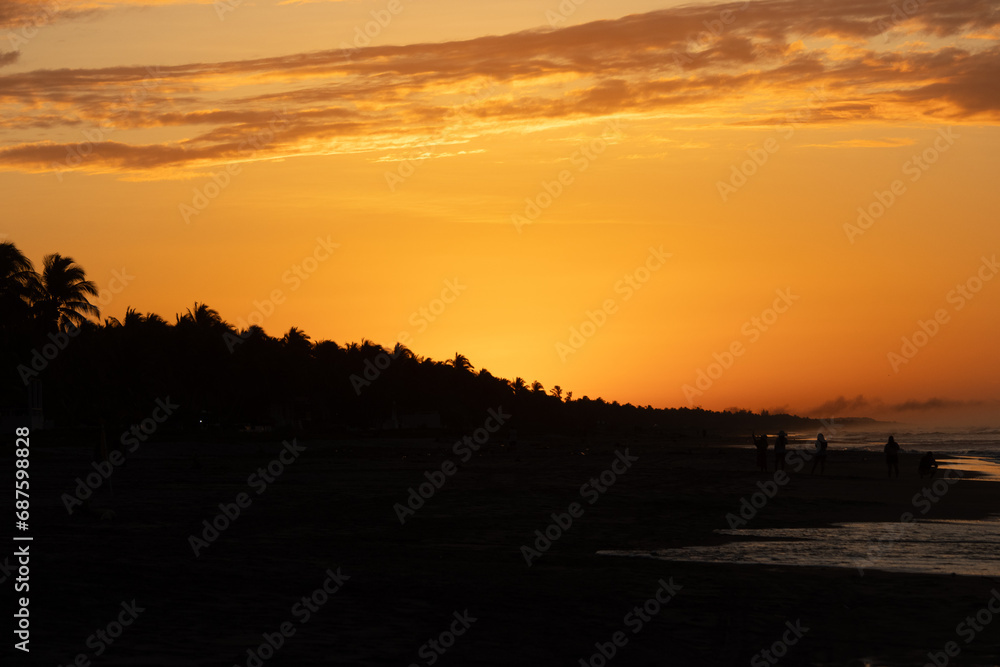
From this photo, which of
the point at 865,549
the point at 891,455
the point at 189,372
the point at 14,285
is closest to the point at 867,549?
the point at 865,549

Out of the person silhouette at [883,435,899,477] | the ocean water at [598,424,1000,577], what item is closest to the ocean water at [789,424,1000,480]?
the person silhouette at [883,435,899,477]

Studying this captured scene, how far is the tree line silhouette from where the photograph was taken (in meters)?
64.8

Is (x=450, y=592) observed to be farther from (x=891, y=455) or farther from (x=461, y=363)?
(x=461, y=363)

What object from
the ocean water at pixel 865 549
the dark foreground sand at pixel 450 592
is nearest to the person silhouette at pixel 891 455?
the dark foreground sand at pixel 450 592

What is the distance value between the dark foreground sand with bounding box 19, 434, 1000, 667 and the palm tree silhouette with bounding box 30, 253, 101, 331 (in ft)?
164

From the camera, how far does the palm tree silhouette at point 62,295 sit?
6925 cm

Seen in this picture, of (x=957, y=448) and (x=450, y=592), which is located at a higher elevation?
(x=957, y=448)

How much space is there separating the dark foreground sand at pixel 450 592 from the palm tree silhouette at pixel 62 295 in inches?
1963

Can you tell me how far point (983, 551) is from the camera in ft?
56.3

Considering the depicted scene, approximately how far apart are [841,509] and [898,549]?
27.0 ft

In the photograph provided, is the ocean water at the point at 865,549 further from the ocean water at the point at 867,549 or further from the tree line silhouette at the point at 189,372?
the tree line silhouette at the point at 189,372

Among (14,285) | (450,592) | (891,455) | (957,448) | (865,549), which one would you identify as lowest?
(450,592)

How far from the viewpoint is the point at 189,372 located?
8881 cm

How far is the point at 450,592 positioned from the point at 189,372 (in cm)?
8161
